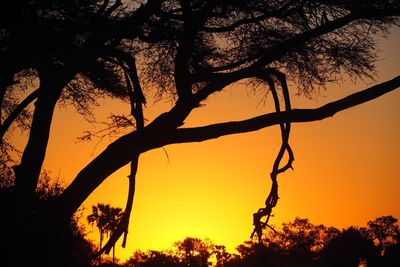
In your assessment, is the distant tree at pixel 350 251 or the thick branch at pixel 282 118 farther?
the distant tree at pixel 350 251

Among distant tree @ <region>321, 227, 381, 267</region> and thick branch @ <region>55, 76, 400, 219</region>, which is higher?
distant tree @ <region>321, 227, 381, 267</region>

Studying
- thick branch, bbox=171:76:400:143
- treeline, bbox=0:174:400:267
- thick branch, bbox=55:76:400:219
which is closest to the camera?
thick branch, bbox=171:76:400:143

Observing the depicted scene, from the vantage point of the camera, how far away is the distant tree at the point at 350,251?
60.8 metres

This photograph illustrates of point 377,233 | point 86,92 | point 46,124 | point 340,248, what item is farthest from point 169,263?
point 46,124

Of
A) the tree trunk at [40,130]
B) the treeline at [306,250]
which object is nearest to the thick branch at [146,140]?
the tree trunk at [40,130]

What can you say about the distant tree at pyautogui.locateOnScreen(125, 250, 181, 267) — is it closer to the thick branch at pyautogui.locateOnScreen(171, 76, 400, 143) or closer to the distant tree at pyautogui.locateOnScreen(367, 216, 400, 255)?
the distant tree at pyautogui.locateOnScreen(367, 216, 400, 255)

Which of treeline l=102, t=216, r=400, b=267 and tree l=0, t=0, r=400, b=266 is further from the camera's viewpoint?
treeline l=102, t=216, r=400, b=267

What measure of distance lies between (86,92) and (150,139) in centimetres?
539

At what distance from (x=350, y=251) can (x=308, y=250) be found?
10.1 metres

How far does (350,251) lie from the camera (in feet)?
205

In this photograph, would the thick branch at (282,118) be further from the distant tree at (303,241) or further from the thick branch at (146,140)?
the distant tree at (303,241)

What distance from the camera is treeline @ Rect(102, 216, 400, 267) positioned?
61700 mm

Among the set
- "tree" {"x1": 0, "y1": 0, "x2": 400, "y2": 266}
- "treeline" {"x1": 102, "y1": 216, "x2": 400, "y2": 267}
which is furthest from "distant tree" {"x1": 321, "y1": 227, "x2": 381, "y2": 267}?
"tree" {"x1": 0, "y1": 0, "x2": 400, "y2": 266}

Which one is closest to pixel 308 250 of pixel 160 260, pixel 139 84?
pixel 160 260
